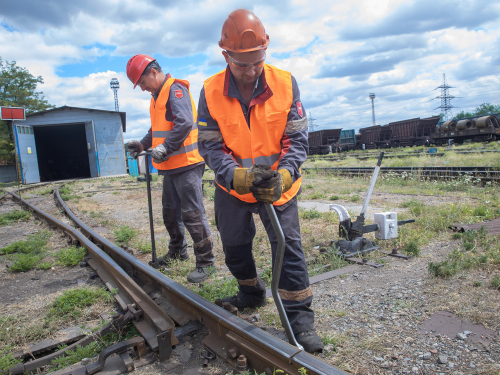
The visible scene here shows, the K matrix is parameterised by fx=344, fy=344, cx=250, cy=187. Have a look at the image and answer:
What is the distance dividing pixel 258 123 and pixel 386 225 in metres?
2.55

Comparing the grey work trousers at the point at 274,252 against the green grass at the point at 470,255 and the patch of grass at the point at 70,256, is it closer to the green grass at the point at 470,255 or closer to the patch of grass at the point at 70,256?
the green grass at the point at 470,255

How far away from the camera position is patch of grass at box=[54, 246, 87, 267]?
4.27 m

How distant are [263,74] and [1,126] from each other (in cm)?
3581

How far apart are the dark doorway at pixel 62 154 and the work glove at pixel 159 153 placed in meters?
30.6

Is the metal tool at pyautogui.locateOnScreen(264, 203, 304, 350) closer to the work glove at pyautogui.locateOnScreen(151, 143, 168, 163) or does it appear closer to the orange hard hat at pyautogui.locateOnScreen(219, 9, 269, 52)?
the orange hard hat at pyautogui.locateOnScreen(219, 9, 269, 52)

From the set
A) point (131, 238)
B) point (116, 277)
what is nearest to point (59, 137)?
point (131, 238)

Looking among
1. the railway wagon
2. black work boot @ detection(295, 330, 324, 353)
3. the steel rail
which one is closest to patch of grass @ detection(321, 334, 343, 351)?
black work boot @ detection(295, 330, 324, 353)

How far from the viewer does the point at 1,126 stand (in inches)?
1190

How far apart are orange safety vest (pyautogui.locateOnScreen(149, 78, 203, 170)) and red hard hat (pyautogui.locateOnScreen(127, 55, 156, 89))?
27 cm

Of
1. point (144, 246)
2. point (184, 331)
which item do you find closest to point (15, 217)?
point (144, 246)

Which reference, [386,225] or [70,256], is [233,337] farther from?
[70,256]

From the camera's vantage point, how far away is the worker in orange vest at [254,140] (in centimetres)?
215

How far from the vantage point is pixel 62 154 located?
113ft

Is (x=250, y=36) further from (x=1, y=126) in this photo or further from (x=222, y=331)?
(x=1, y=126)
